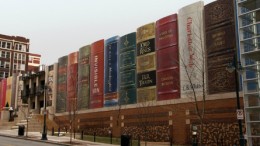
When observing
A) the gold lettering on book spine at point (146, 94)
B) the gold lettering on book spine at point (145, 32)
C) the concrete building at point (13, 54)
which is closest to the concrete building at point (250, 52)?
the gold lettering on book spine at point (146, 94)

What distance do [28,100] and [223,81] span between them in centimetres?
5242

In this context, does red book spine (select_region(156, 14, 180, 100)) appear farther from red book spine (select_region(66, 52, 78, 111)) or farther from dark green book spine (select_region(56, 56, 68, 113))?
dark green book spine (select_region(56, 56, 68, 113))

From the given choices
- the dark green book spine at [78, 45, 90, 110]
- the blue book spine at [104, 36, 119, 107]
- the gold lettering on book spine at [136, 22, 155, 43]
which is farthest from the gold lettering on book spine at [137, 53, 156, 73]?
the dark green book spine at [78, 45, 90, 110]

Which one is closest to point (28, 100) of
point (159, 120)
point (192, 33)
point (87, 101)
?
point (87, 101)

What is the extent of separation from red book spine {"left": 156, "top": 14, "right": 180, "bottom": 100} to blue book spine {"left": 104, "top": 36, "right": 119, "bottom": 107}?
28.0 feet

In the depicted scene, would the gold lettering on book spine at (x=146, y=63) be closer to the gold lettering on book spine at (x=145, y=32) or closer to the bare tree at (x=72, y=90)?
the gold lettering on book spine at (x=145, y=32)

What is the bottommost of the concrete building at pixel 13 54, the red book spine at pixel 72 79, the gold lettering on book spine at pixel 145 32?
the red book spine at pixel 72 79

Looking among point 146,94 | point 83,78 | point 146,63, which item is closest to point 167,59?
point 146,63

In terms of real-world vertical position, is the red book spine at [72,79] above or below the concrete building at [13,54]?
below

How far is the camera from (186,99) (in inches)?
1282

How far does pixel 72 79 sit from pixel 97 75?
6.72m

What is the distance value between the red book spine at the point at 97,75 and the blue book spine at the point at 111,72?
3.32ft

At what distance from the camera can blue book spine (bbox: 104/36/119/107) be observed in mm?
43969

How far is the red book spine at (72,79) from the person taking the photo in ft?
171
